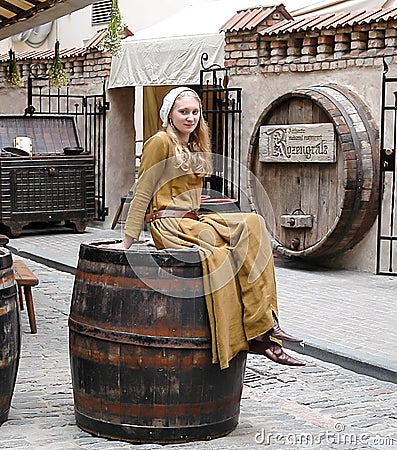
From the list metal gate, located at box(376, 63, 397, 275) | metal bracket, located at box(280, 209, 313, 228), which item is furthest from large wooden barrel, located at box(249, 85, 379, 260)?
metal gate, located at box(376, 63, 397, 275)

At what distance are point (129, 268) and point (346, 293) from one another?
178 inches

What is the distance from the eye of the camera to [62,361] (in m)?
6.18

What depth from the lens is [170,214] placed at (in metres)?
4.68

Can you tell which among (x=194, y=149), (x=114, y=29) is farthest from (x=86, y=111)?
(x=194, y=149)

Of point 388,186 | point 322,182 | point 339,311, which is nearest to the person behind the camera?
point 339,311

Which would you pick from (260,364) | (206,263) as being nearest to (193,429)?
(206,263)

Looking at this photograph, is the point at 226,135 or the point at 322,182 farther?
the point at 226,135

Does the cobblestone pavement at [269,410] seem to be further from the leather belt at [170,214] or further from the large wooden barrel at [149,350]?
the leather belt at [170,214]

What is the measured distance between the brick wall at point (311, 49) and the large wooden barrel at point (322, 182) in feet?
1.26

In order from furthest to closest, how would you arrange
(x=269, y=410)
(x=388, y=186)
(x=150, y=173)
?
(x=388, y=186) < (x=269, y=410) < (x=150, y=173)

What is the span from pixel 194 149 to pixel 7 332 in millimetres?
1313

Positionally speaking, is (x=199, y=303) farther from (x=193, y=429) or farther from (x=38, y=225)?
(x=38, y=225)

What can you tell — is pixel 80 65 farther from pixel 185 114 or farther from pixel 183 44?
pixel 185 114

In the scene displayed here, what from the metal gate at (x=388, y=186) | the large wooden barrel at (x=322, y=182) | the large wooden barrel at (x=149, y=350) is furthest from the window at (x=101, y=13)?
the large wooden barrel at (x=149, y=350)
